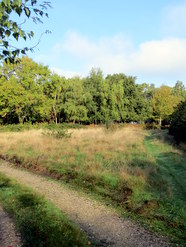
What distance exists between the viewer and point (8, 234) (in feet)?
14.7

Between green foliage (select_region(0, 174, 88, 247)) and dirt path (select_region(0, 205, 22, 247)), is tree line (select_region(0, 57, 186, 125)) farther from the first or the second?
dirt path (select_region(0, 205, 22, 247))

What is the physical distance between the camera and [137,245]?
4363mm

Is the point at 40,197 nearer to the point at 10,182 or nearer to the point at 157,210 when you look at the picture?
the point at 10,182

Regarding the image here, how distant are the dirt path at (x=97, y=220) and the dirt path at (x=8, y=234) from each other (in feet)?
4.94

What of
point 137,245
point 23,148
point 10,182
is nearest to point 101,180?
point 10,182

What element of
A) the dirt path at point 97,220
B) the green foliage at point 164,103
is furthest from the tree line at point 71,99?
the dirt path at point 97,220

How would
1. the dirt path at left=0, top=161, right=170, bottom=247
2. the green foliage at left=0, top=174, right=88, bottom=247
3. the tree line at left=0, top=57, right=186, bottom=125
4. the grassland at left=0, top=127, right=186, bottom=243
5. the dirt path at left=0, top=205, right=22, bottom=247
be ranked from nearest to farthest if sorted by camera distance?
the dirt path at left=0, top=205, right=22, bottom=247
the green foliage at left=0, top=174, right=88, bottom=247
the dirt path at left=0, top=161, right=170, bottom=247
the grassland at left=0, top=127, right=186, bottom=243
the tree line at left=0, top=57, right=186, bottom=125

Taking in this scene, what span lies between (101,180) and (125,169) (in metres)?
1.51

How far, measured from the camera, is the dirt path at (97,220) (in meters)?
4.56

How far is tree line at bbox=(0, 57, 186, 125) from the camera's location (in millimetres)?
34656

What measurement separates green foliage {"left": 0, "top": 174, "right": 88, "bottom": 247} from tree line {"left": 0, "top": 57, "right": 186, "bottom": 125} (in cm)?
2855

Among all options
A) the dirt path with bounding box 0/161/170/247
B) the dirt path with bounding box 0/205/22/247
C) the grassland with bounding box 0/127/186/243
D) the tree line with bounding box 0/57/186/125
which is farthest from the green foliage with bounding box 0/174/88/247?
the tree line with bounding box 0/57/186/125

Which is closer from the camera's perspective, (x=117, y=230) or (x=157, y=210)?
(x=117, y=230)

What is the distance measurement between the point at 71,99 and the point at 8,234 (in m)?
38.9
